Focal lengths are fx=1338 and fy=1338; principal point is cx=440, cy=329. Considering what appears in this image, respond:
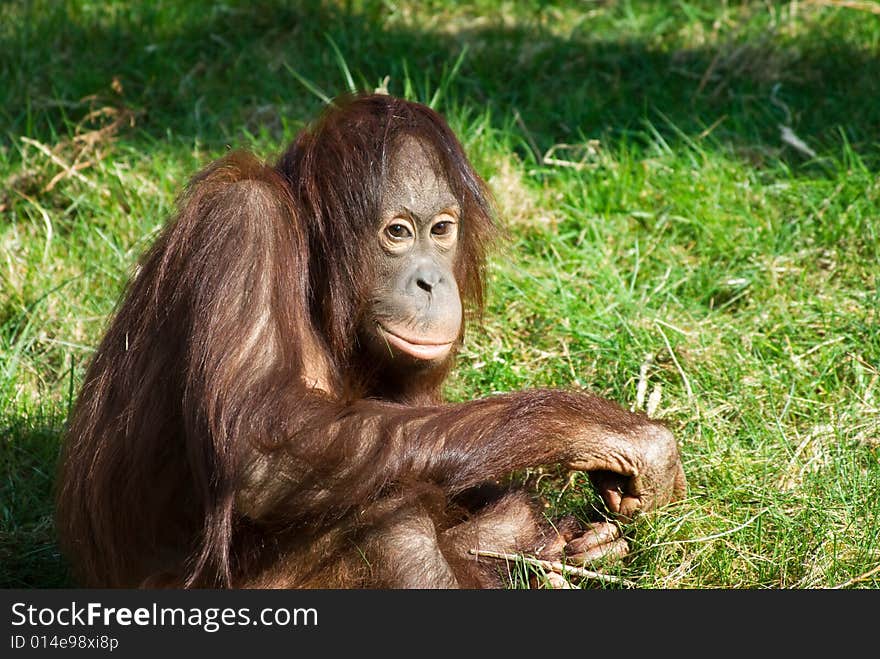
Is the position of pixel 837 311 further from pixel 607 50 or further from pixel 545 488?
pixel 607 50

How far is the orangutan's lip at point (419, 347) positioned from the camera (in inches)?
137

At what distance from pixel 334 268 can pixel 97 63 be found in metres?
3.35

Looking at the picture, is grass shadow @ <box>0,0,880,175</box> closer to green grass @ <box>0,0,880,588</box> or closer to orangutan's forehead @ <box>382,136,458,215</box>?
green grass @ <box>0,0,880,588</box>

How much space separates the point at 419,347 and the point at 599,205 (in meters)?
2.14

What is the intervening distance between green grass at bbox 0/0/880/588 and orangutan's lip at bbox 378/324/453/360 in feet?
2.46

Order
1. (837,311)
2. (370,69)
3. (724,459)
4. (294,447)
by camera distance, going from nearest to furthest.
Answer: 1. (294,447)
2. (724,459)
3. (837,311)
4. (370,69)

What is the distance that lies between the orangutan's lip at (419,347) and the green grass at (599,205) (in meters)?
0.75

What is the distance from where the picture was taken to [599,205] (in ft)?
17.8

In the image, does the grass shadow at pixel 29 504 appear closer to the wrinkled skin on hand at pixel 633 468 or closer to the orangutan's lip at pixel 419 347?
the orangutan's lip at pixel 419 347

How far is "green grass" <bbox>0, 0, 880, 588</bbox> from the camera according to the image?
13.3 ft

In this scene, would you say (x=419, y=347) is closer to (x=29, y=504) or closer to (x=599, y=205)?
(x=29, y=504)

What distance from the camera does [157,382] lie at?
344cm

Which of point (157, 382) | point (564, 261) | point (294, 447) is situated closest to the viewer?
point (294, 447)

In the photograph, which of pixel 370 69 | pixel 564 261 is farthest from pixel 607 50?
pixel 564 261
